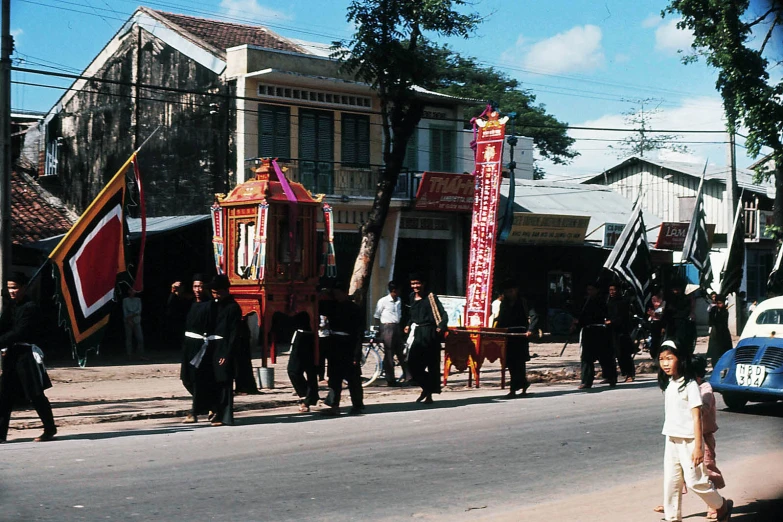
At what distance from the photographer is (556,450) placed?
9914 mm

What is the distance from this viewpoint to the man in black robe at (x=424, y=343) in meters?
14.5

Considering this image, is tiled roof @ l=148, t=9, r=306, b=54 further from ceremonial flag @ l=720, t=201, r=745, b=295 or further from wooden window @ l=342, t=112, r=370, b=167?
ceremonial flag @ l=720, t=201, r=745, b=295

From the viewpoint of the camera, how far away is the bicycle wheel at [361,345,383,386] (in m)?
17.3

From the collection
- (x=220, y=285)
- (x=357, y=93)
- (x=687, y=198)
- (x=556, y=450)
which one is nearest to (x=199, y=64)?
(x=357, y=93)

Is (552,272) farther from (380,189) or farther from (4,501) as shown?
(4,501)

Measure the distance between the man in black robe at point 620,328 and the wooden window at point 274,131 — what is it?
10.9 meters

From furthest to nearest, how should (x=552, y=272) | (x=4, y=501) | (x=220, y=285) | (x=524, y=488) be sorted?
(x=552, y=272)
(x=220, y=285)
(x=524, y=488)
(x=4, y=501)

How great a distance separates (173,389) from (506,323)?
5752 mm

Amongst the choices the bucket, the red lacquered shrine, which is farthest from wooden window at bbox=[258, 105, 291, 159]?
the red lacquered shrine

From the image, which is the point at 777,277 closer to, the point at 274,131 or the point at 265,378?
the point at 265,378

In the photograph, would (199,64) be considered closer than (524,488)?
No

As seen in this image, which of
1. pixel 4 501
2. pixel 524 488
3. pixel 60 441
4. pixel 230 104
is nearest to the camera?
pixel 4 501

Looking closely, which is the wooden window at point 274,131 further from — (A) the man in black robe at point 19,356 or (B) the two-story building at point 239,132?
(A) the man in black robe at point 19,356

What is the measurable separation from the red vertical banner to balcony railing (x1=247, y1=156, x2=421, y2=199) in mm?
6785
